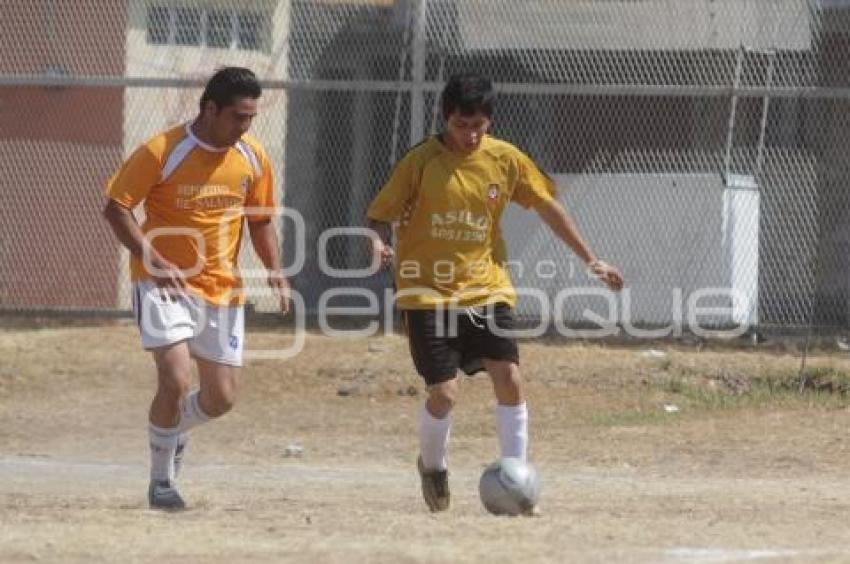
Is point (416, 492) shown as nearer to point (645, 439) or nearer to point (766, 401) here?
point (645, 439)

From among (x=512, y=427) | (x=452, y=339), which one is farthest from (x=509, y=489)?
(x=452, y=339)

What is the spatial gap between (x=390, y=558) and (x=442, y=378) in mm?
2061

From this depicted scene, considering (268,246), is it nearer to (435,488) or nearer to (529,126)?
(435,488)

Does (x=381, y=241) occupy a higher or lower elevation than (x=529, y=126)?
higher

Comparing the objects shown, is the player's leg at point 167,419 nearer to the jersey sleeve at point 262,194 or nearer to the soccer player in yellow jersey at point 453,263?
the jersey sleeve at point 262,194

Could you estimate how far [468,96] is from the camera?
8430 mm

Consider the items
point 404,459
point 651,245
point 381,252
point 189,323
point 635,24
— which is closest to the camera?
point 381,252

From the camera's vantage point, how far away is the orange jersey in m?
8.72

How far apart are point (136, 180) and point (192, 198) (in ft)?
0.96

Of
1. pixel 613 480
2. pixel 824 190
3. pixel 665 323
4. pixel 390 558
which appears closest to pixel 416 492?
pixel 613 480

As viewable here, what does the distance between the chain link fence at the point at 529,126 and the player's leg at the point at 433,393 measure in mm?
6652

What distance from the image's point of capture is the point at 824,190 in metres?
15.9

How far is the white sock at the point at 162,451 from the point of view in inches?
353

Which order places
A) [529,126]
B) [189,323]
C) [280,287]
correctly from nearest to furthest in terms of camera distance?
1. [189,323]
2. [280,287]
3. [529,126]
